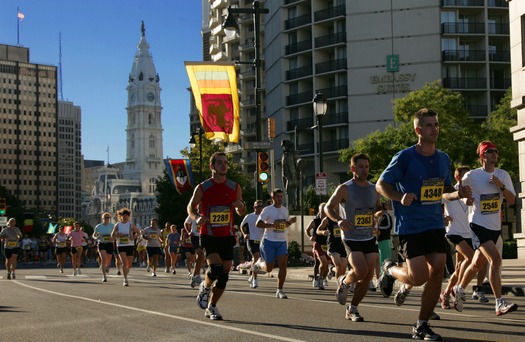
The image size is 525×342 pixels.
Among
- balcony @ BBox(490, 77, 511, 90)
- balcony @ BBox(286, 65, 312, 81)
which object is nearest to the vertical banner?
balcony @ BBox(490, 77, 511, 90)

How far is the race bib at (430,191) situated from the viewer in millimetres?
9297

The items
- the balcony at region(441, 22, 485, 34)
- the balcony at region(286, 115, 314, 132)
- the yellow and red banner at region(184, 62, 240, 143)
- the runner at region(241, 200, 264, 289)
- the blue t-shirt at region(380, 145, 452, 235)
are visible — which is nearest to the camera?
the blue t-shirt at region(380, 145, 452, 235)

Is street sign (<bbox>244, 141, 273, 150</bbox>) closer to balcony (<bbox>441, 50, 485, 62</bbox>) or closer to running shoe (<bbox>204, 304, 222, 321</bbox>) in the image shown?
running shoe (<bbox>204, 304, 222, 321</bbox>)

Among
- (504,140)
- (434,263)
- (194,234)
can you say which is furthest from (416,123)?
(504,140)

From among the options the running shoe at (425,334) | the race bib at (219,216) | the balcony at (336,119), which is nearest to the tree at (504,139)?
the balcony at (336,119)

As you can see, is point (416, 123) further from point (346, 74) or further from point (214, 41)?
point (214, 41)

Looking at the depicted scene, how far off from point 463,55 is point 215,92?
186ft

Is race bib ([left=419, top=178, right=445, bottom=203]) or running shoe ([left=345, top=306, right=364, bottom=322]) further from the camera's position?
running shoe ([left=345, top=306, right=364, bottom=322])

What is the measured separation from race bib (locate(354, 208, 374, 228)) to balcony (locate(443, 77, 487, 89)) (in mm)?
69910

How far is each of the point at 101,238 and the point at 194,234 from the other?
2374 millimetres

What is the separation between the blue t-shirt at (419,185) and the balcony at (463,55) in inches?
2861

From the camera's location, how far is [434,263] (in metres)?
9.16

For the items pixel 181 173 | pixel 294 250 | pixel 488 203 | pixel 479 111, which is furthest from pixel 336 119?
pixel 488 203

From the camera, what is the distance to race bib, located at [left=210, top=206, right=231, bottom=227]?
11906 mm
